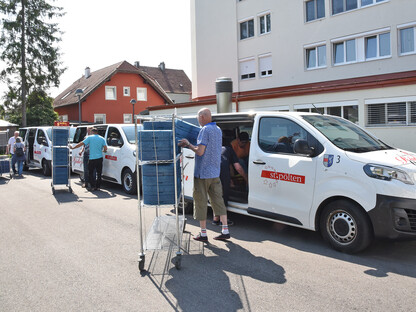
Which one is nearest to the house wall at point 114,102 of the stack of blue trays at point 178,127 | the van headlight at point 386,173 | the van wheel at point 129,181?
the van wheel at point 129,181

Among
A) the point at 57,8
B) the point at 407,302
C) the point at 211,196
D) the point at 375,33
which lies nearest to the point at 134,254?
the point at 211,196

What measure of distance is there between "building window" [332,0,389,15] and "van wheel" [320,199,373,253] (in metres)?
18.8

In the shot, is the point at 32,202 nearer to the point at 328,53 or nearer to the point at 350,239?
the point at 350,239

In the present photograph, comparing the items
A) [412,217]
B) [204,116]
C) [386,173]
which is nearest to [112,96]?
[204,116]

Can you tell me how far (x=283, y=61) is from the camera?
25047 mm

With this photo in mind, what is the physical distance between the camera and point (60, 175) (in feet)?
35.7

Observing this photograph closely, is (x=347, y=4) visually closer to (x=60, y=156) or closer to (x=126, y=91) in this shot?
(x=60, y=156)

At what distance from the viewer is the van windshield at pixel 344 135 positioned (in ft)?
18.0

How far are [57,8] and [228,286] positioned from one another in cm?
3733

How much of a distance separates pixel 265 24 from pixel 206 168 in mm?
22699

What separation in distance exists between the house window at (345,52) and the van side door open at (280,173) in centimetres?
1771

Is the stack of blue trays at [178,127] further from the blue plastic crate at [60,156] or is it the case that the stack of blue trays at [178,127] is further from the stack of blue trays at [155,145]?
the blue plastic crate at [60,156]

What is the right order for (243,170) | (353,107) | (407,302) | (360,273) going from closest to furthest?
(407,302) → (360,273) → (243,170) → (353,107)

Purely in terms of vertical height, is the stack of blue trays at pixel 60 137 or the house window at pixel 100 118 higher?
the house window at pixel 100 118
